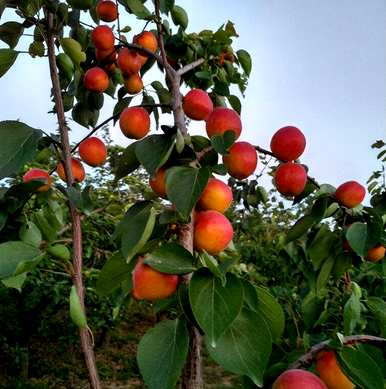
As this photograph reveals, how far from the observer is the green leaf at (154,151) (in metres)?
0.68

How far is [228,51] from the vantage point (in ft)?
4.14

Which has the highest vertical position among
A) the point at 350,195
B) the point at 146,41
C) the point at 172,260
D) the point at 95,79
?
the point at 146,41

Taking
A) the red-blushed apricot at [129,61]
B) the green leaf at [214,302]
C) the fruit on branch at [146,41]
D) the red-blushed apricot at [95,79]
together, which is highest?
the fruit on branch at [146,41]

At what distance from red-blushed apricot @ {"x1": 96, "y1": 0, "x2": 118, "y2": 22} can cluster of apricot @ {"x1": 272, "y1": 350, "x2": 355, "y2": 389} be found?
0.93 m

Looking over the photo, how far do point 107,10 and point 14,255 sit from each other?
0.69 m

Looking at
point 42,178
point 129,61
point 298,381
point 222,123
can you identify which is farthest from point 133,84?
point 298,381

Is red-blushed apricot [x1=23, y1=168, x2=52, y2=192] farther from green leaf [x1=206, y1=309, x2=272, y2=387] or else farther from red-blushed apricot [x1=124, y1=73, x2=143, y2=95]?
green leaf [x1=206, y1=309, x2=272, y2=387]

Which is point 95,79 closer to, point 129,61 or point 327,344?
point 129,61

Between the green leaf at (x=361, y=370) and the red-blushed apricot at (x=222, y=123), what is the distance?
1.15 feet

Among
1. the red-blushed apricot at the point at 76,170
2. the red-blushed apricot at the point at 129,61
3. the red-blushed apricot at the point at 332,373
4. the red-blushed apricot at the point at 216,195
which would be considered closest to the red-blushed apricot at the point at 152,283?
the red-blushed apricot at the point at 216,195

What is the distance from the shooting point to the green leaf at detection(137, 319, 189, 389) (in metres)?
0.59

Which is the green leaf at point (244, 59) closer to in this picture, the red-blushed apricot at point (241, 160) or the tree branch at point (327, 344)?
the red-blushed apricot at point (241, 160)

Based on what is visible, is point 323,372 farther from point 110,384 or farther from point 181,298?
point 110,384

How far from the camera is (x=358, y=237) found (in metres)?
0.89
